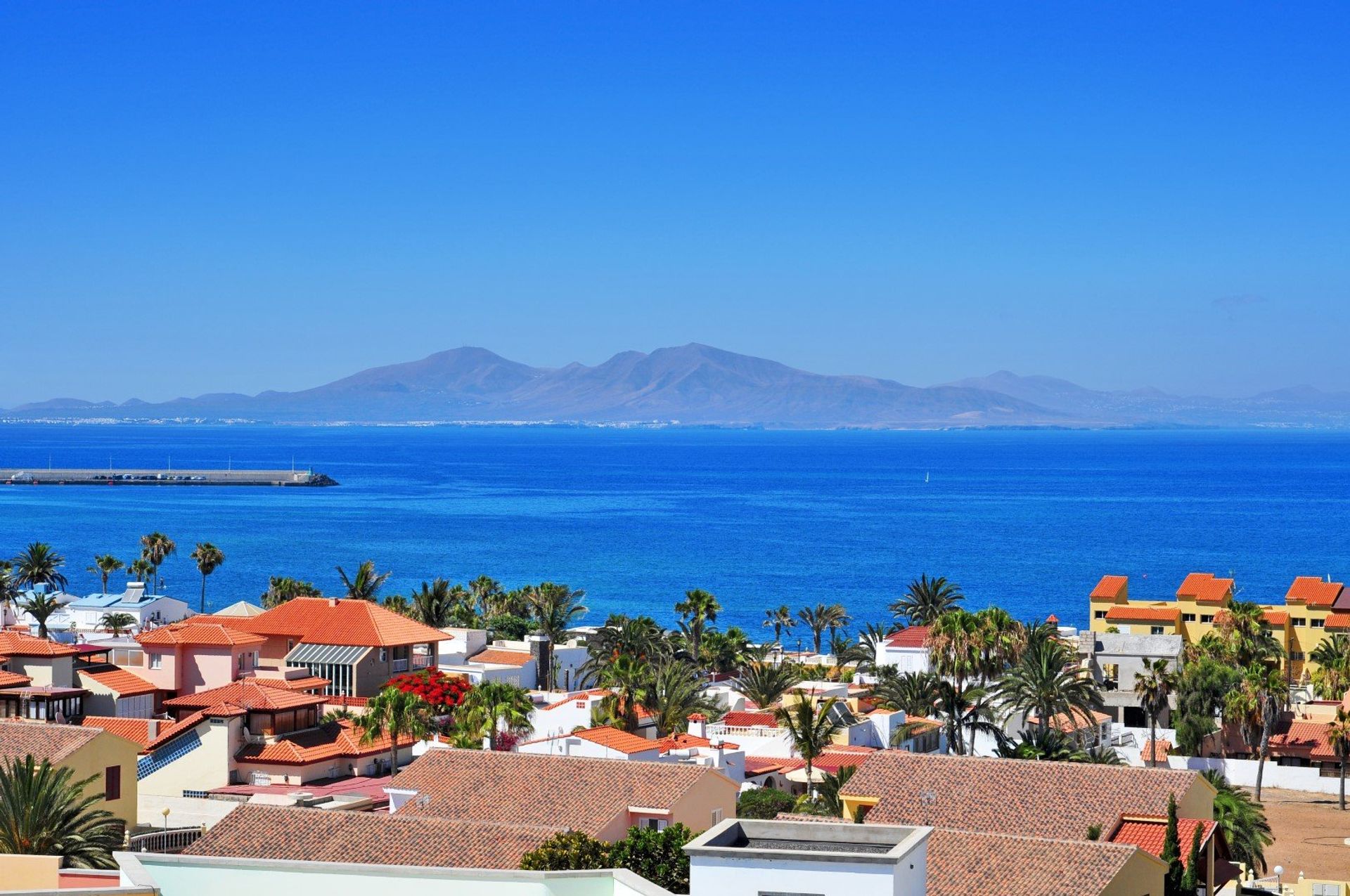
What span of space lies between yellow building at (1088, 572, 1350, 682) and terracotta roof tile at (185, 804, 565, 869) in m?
51.5

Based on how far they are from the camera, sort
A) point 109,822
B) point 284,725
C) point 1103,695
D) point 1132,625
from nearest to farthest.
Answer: point 109,822
point 284,725
point 1103,695
point 1132,625

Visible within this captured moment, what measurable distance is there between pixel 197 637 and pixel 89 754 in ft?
54.9

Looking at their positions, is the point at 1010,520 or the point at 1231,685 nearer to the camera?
the point at 1231,685

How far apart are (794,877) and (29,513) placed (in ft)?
617

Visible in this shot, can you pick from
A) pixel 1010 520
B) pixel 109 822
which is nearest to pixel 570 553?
pixel 1010 520

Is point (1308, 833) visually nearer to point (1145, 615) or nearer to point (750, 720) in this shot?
point (750, 720)

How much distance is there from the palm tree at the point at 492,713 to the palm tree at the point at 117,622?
34817mm

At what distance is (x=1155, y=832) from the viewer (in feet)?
91.3

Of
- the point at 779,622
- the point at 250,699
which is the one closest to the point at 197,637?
the point at 250,699

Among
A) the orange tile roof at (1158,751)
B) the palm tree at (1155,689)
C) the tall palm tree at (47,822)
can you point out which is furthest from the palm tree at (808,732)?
the tall palm tree at (47,822)

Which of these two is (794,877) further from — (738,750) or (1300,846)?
(1300,846)

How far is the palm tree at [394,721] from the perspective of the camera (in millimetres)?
39650

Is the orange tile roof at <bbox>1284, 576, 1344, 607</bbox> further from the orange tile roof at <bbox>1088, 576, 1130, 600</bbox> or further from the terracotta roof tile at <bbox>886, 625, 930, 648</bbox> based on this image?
the terracotta roof tile at <bbox>886, 625, 930, 648</bbox>

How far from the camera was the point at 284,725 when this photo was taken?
133ft
